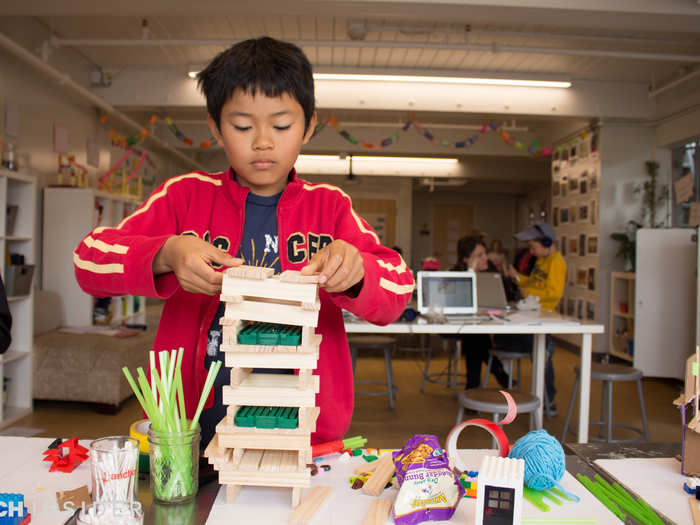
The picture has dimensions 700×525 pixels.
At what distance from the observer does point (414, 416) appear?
455 centimetres

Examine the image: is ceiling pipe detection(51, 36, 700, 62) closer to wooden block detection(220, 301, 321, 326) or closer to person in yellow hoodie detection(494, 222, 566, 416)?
person in yellow hoodie detection(494, 222, 566, 416)

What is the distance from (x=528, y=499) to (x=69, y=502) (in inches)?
31.8

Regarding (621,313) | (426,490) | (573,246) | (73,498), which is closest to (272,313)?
(426,490)

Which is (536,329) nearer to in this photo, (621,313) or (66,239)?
(621,313)

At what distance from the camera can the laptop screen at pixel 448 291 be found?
4223mm

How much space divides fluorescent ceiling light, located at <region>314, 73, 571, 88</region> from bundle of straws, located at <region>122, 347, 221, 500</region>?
5451 mm

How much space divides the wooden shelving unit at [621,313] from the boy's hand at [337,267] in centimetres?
648

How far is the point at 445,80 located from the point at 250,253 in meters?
5.70

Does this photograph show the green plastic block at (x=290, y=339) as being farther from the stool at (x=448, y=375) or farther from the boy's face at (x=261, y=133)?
the stool at (x=448, y=375)

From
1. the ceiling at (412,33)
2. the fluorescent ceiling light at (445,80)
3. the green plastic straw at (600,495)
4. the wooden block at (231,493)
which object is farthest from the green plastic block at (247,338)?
the fluorescent ceiling light at (445,80)

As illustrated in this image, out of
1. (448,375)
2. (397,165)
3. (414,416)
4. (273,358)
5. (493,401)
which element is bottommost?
(414,416)

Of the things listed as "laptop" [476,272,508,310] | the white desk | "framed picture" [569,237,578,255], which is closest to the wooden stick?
the white desk

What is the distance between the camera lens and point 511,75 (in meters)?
6.15

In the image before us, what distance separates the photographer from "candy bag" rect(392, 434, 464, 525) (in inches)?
35.4
